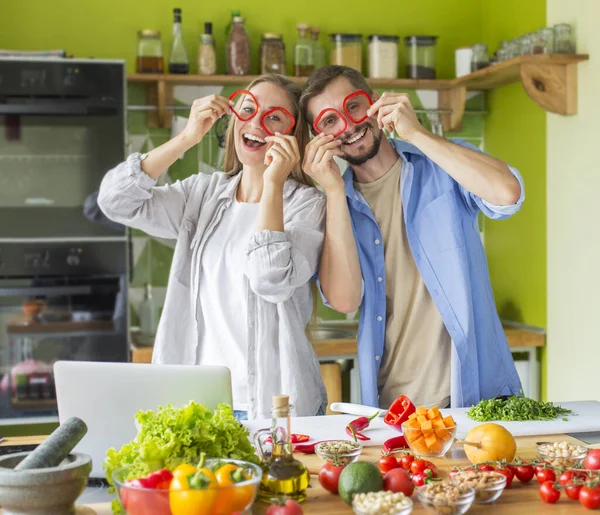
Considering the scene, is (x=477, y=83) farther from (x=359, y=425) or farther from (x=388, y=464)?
(x=388, y=464)

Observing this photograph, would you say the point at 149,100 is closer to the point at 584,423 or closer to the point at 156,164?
the point at 156,164

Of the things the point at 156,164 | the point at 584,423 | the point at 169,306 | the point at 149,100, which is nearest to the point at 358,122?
the point at 156,164

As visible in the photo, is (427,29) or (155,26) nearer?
(155,26)

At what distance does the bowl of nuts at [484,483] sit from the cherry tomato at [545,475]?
0.10 metres

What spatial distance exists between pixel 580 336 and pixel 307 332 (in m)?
1.58

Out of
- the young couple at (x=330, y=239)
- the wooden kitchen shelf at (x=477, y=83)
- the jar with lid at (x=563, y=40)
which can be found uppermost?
the jar with lid at (x=563, y=40)

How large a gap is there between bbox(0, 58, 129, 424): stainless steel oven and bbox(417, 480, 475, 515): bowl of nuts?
8.46ft

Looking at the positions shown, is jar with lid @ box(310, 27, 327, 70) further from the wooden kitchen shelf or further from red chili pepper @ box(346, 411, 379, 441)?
red chili pepper @ box(346, 411, 379, 441)

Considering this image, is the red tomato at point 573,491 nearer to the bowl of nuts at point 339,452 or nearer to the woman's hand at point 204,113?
the bowl of nuts at point 339,452

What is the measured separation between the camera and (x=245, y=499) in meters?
1.17

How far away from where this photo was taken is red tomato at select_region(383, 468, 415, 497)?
52.7 inches

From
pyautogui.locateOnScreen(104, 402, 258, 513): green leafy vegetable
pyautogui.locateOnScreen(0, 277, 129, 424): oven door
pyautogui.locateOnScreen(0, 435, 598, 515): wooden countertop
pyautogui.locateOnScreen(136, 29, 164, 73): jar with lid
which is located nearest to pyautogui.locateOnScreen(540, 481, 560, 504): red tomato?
pyautogui.locateOnScreen(0, 435, 598, 515): wooden countertop

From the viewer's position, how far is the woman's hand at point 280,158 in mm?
2098

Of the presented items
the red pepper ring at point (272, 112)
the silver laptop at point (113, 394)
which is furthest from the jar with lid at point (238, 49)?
the silver laptop at point (113, 394)
